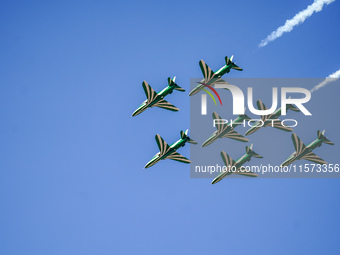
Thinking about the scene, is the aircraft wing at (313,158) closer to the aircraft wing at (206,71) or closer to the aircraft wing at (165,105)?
the aircraft wing at (206,71)

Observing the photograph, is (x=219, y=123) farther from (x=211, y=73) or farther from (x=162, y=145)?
(x=162, y=145)

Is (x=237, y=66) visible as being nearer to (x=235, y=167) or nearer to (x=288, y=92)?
(x=288, y=92)

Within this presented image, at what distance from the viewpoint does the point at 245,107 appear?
293ft

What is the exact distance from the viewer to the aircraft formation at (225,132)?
88438mm

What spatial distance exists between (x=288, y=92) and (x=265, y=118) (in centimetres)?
669

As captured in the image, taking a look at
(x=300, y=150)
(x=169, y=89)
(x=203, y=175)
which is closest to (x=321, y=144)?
(x=300, y=150)

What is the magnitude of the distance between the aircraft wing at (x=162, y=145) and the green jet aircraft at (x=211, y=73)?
30.8ft

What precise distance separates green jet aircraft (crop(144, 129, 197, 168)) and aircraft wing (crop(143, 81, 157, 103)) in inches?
255

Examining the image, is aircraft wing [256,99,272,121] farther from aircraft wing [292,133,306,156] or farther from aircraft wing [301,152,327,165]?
aircraft wing [301,152,327,165]

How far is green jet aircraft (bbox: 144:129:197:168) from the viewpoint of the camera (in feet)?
285

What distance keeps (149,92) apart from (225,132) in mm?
14283

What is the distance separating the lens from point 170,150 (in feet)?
288

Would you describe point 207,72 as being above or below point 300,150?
above

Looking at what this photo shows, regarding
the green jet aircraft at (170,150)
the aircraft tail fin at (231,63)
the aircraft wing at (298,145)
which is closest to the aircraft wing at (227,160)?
the green jet aircraft at (170,150)
